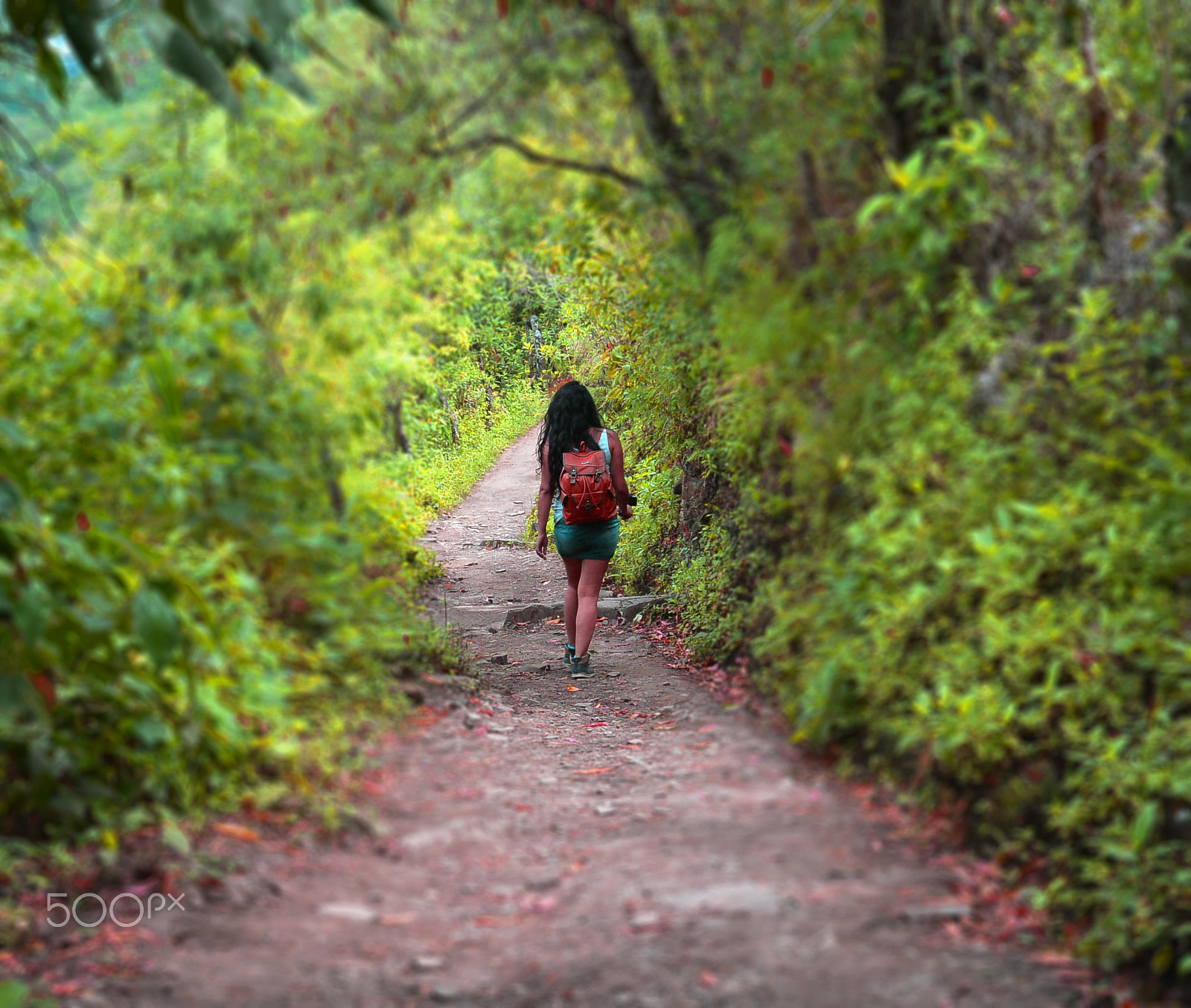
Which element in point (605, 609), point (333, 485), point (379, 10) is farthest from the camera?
point (605, 609)

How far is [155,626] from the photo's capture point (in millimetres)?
3311

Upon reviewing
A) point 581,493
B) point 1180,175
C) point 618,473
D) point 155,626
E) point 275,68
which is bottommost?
point 155,626

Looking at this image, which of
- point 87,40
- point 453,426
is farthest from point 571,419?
point 453,426

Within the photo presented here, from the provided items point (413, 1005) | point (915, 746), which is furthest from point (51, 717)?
point (915, 746)

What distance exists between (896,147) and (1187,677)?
251 cm

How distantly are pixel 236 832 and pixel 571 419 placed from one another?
3.96m

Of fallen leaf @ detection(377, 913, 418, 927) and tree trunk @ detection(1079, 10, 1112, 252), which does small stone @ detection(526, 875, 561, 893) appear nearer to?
fallen leaf @ detection(377, 913, 418, 927)

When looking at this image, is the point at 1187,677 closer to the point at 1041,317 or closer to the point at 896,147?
the point at 1041,317

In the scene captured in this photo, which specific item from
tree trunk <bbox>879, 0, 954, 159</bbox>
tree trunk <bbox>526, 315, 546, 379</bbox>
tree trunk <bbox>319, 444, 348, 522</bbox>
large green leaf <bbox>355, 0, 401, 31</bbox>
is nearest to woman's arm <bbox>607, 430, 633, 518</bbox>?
Answer: tree trunk <bbox>319, 444, 348, 522</bbox>

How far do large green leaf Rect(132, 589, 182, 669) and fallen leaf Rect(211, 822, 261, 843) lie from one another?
722 millimetres

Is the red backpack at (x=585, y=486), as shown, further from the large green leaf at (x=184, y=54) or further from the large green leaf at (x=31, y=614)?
the large green leaf at (x=31, y=614)

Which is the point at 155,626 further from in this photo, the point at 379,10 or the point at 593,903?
the point at 379,10

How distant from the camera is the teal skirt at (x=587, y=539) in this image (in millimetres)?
7184

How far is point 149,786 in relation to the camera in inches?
144
